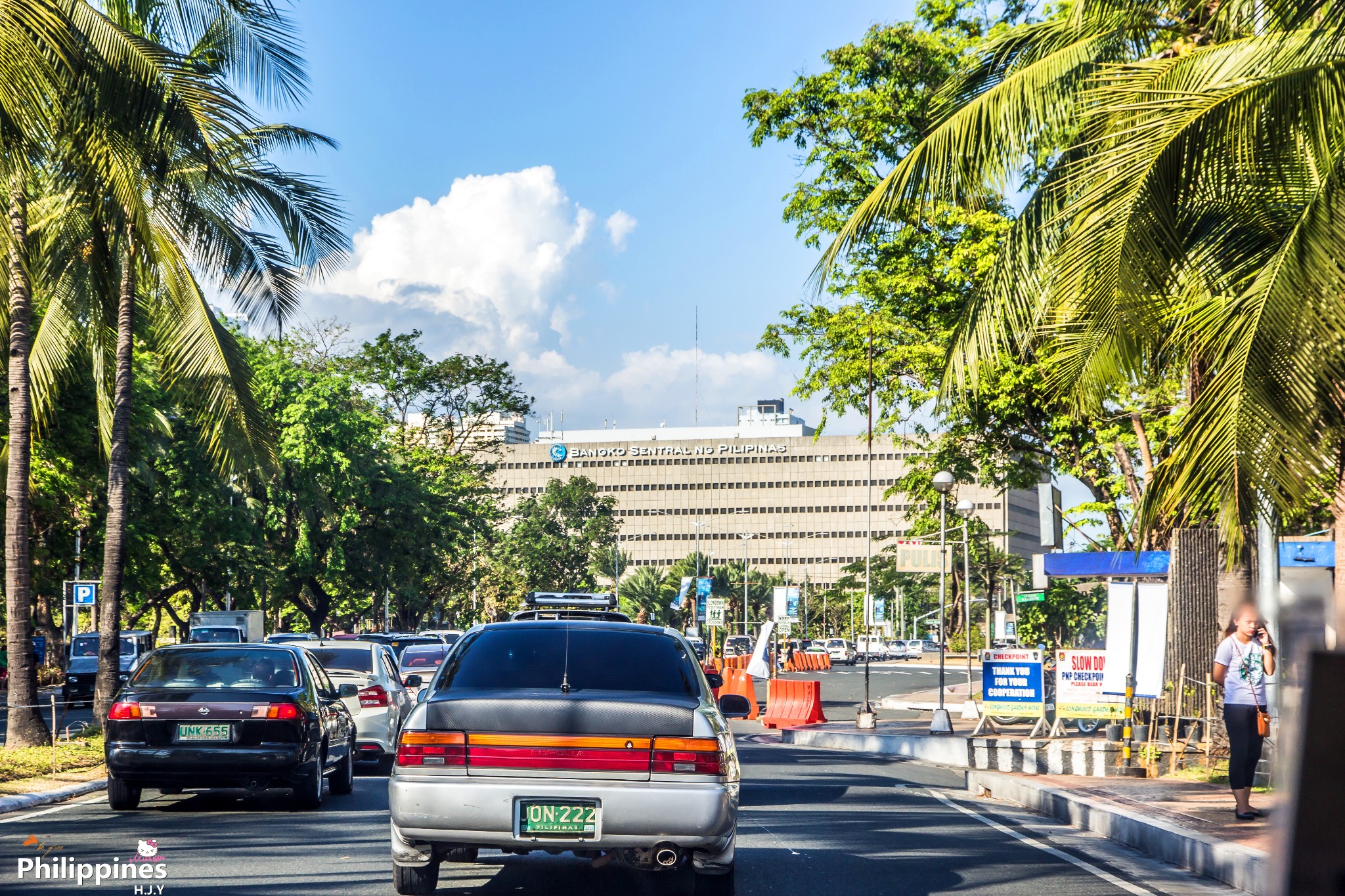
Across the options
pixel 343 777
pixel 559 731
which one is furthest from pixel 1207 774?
pixel 559 731

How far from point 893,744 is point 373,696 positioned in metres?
9.00

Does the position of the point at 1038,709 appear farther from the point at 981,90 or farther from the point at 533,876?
the point at 533,876

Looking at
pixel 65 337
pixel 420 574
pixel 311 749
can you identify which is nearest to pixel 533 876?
pixel 311 749

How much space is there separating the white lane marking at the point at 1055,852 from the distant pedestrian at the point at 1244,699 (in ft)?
5.75

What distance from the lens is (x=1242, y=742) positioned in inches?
449

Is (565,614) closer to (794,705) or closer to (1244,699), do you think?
(1244,699)

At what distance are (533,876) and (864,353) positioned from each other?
20137 millimetres

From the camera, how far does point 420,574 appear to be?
53.2m

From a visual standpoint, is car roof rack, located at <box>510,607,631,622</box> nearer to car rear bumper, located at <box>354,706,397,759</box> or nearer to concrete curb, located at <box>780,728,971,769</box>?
car rear bumper, located at <box>354,706,397,759</box>

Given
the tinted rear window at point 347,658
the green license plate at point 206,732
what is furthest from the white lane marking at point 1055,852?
the tinted rear window at point 347,658

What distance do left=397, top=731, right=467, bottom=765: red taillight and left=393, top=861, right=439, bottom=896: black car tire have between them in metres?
0.72

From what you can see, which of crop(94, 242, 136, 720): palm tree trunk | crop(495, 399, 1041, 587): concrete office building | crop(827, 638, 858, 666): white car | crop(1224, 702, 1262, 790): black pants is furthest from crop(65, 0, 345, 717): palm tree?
crop(495, 399, 1041, 587): concrete office building

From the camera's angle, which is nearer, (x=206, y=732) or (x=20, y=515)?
(x=206, y=732)

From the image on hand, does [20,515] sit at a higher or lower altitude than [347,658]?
higher
